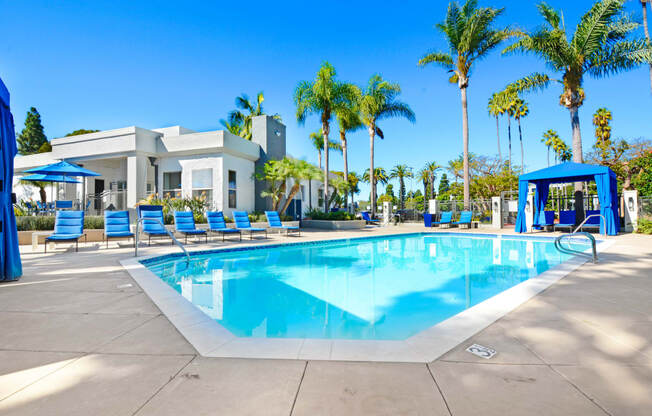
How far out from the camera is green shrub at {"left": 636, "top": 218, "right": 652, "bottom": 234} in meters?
11.5

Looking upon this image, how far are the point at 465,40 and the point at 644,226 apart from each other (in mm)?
11513

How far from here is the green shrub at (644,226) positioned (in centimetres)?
1149

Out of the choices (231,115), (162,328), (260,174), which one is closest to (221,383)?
(162,328)

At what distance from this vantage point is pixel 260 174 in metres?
16.2

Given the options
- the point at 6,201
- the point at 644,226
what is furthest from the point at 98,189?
the point at 644,226

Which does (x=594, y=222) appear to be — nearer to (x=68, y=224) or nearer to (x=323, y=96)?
(x=323, y=96)

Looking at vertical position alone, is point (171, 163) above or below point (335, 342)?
above

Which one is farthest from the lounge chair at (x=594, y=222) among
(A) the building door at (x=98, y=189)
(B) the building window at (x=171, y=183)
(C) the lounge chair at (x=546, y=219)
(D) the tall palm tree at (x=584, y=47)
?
(A) the building door at (x=98, y=189)

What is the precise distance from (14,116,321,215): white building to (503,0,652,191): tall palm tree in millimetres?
13601

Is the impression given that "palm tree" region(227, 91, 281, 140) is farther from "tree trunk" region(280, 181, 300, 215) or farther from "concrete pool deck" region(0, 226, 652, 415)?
"concrete pool deck" region(0, 226, 652, 415)

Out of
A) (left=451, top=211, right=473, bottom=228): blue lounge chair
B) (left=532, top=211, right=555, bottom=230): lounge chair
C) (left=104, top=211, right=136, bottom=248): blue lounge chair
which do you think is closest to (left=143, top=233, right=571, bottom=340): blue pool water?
(left=104, top=211, right=136, bottom=248): blue lounge chair

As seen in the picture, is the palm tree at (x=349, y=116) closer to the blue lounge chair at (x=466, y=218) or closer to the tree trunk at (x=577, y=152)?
the blue lounge chair at (x=466, y=218)

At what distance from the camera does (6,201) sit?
448 cm

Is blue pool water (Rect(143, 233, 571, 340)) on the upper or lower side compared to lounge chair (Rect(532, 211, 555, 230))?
lower
